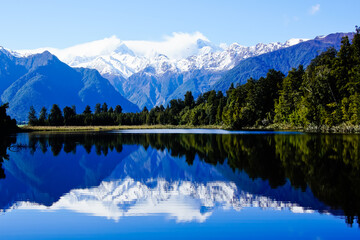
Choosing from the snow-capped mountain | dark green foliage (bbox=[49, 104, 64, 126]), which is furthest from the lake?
dark green foliage (bbox=[49, 104, 64, 126])

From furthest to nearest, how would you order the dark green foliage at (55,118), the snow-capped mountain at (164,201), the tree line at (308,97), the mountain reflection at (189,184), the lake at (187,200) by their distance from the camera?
the dark green foliage at (55,118)
the tree line at (308,97)
the mountain reflection at (189,184)
the snow-capped mountain at (164,201)
the lake at (187,200)

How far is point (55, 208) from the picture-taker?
19.8 metres

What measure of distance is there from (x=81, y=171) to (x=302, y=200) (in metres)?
19.2

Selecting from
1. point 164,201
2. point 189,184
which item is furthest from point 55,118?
point 164,201

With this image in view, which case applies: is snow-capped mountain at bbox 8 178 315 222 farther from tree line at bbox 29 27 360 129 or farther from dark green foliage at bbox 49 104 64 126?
dark green foliage at bbox 49 104 64 126

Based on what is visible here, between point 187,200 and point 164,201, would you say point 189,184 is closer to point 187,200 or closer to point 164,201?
point 187,200

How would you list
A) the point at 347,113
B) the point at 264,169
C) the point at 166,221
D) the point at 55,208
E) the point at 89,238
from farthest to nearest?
1. the point at 347,113
2. the point at 264,169
3. the point at 55,208
4. the point at 166,221
5. the point at 89,238

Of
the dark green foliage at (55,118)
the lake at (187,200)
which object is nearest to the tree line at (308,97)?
the lake at (187,200)

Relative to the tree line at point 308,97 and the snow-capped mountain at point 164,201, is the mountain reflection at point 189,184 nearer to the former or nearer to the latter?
the snow-capped mountain at point 164,201

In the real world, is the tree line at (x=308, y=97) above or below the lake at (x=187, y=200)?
above

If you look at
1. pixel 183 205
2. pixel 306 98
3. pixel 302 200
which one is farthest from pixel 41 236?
pixel 306 98

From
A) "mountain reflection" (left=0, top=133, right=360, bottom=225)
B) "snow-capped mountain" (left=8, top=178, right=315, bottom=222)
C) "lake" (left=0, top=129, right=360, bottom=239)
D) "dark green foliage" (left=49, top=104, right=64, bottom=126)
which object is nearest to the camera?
"lake" (left=0, top=129, right=360, bottom=239)

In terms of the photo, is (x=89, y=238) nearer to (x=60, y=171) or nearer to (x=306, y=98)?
(x=60, y=171)

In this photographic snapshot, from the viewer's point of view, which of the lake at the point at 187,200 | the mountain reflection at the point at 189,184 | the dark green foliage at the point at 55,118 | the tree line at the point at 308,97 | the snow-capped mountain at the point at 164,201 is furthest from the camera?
the dark green foliage at the point at 55,118
